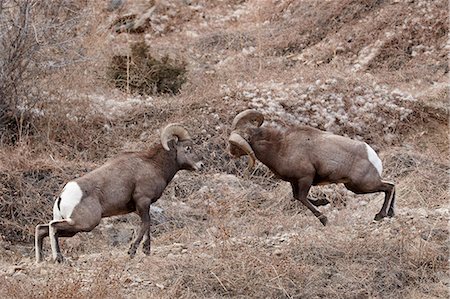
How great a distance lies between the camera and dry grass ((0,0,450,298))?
322 inches

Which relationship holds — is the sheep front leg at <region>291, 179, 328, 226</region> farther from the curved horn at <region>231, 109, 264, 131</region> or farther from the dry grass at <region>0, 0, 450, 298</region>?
the curved horn at <region>231, 109, 264, 131</region>

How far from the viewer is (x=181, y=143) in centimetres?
904

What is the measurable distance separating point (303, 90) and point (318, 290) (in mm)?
6584

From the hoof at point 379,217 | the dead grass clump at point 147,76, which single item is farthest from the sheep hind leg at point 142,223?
the dead grass clump at point 147,76

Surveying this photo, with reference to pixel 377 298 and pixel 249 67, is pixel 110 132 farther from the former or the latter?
pixel 377 298

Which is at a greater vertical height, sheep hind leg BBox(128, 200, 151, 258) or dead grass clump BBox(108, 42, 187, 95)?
sheep hind leg BBox(128, 200, 151, 258)

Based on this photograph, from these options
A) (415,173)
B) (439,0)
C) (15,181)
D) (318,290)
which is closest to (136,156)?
(318,290)

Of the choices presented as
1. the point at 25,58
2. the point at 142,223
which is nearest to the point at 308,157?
the point at 142,223

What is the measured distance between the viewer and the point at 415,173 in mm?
11750

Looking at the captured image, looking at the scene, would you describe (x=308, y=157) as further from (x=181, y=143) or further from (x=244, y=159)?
(x=244, y=159)

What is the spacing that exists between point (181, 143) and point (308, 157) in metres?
1.22

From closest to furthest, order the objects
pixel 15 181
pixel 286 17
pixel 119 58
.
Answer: pixel 15 181, pixel 119 58, pixel 286 17

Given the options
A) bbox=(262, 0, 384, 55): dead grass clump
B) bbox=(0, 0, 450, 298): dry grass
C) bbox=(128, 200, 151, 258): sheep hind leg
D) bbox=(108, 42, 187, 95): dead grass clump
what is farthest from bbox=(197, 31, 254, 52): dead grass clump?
bbox=(128, 200, 151, 258): sheep hind leg

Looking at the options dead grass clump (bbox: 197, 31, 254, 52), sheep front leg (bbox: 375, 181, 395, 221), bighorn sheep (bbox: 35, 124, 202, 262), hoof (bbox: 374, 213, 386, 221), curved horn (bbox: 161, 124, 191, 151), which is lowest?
dead grass clump (bbox: 197, 31, 254, 52)
